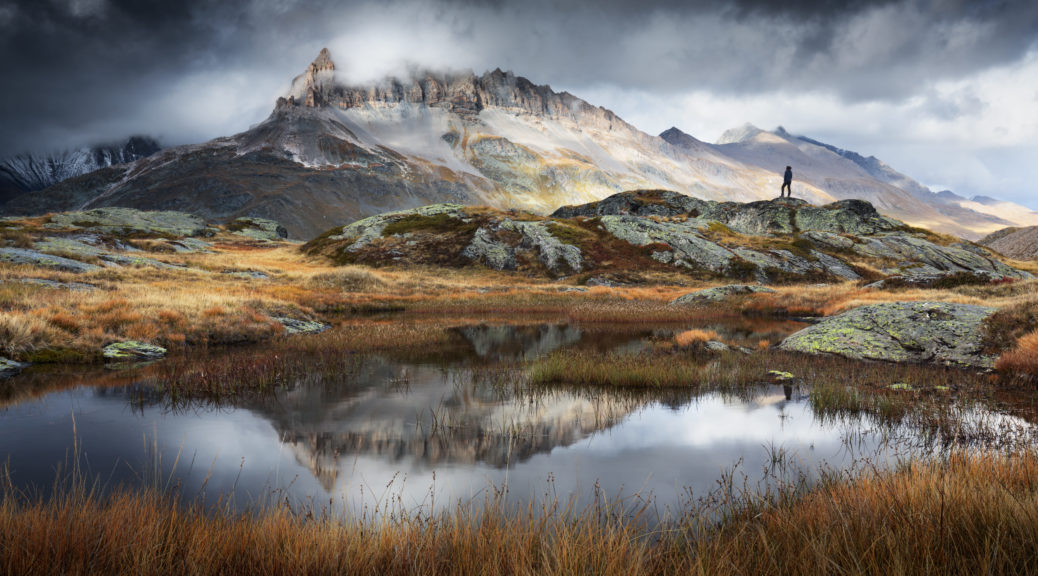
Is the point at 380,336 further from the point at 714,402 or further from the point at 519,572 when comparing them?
the point at 519,572

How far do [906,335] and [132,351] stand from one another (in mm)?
24514

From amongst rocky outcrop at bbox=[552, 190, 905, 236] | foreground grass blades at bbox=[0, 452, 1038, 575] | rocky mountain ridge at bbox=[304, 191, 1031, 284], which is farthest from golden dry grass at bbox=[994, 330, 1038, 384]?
rocky outcrop at bbox=[552, 190, 905, 236]

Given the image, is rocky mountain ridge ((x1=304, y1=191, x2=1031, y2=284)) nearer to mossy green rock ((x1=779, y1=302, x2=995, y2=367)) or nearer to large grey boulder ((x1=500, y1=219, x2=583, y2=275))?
large grey boulder ((x1=500, y1=219, x2=583, y2=275))

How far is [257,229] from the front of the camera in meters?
126

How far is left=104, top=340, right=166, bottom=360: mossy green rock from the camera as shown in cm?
1381

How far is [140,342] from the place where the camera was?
591 inches

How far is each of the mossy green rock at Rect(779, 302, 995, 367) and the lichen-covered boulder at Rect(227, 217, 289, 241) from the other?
122 metres

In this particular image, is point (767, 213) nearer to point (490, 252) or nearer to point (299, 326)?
point (490, 252)

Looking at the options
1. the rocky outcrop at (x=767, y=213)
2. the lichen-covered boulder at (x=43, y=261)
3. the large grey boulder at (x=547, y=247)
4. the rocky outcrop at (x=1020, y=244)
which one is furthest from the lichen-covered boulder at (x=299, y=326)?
the rocky outcrop at (x=1020, y=244)

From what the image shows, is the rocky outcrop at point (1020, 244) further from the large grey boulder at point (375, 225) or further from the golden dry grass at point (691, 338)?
the golden dry grass at point (691, 338)

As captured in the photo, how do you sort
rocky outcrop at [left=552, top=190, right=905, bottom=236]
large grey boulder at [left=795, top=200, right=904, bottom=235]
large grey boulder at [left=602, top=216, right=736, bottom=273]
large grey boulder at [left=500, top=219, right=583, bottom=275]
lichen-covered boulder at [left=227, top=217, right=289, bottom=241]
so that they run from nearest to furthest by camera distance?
large grey boulder at [left=500, top=219, right=583, bottom=275] → large grey boulder at [left=602, top=216, right=736, bottom=273] → large grey boulder at [left=795, top=200, right=904, bottom=235] → rocky outcrop at [left=552, top=190, right=905, bottom=236] → lichen-covered boulder at [left=227, top=217, right=289, bottom=241]

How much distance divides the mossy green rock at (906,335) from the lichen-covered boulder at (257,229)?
122 metres

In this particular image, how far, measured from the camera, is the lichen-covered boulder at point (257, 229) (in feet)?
386

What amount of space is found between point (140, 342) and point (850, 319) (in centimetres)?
2478
